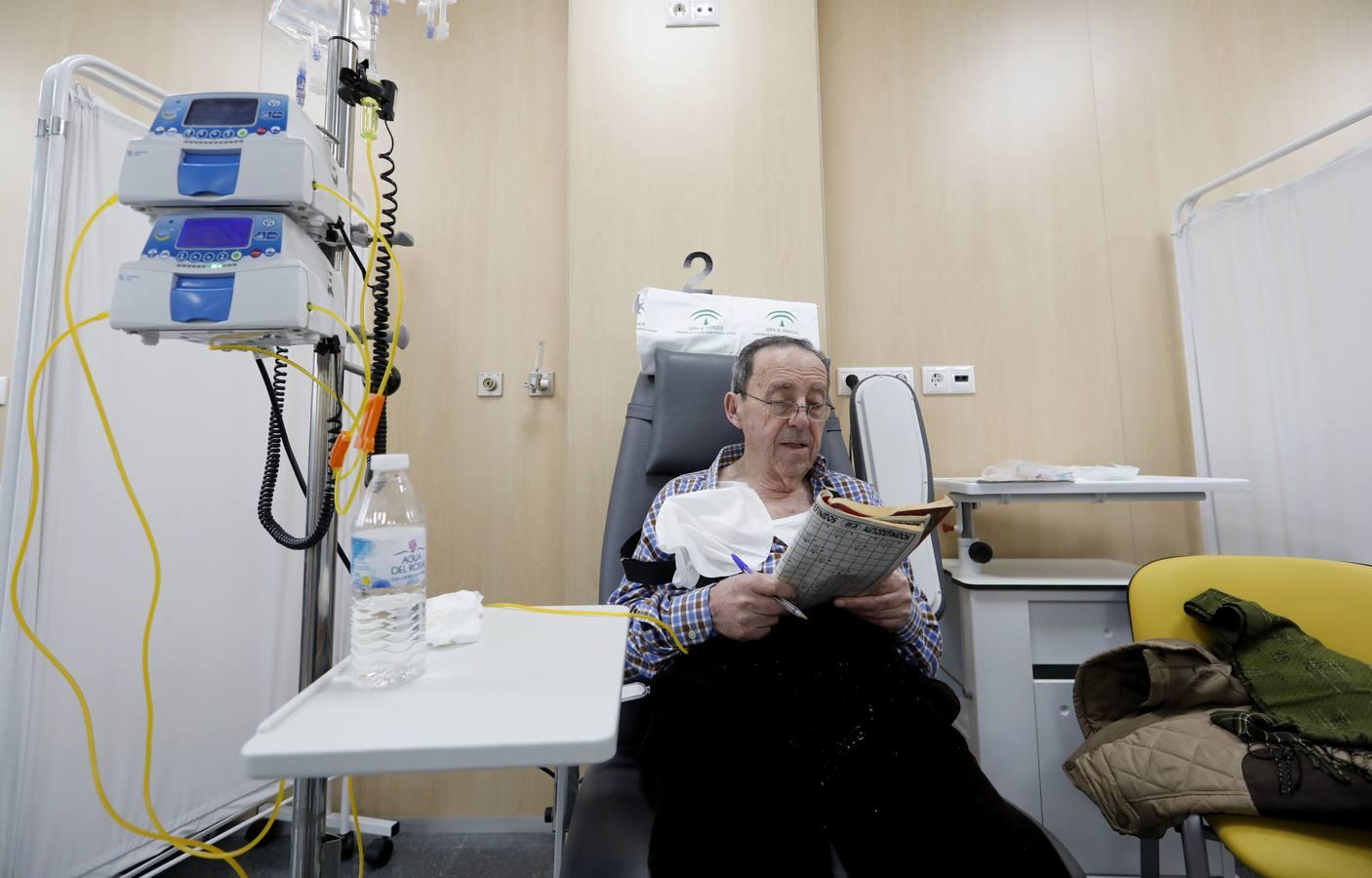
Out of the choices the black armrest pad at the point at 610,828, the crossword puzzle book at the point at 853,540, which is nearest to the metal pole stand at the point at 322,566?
the black armrest pad at the point at 610,828

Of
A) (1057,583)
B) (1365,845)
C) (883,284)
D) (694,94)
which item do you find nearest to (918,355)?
(883,284)

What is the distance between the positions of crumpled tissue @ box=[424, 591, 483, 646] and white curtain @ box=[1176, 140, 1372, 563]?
1.95 m

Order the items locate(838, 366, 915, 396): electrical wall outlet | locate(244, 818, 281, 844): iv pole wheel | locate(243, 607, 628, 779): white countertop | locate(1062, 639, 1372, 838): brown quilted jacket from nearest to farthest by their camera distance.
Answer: locate(243, 607, 628, 779): white countertop < locate(1062, 639, 1372, 838): brown quilted jacket < locate(244, 818, 281, 844): iv pole wheel < locate(838, 366, 915, 396): electrical wall outlet

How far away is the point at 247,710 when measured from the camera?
140 cm

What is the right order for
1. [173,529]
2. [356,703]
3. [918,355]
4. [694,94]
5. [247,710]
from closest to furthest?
1. [356,703]
2. [173,529]
3. [247,710]
4. [694,94]
5. [918,355]

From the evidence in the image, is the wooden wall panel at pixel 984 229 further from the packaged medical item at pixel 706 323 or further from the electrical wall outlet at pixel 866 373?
the packaged medical item at pixel 706 323

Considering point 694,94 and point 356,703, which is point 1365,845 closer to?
point 356,703

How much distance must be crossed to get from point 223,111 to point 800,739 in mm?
1048

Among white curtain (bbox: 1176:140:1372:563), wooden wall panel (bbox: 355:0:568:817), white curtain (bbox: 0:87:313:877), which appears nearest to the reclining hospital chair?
wooden wall panel (bbox: 355:0:568:817)

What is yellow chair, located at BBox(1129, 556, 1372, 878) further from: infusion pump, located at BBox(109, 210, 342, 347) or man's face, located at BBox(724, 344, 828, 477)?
infusion pump, located at BBox(109, 210, 342, 347)

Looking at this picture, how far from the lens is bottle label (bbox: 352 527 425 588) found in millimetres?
584

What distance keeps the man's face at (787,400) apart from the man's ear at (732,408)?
1.6 inches

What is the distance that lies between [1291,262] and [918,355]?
0.90 m

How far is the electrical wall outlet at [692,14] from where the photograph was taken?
64.4 inches
